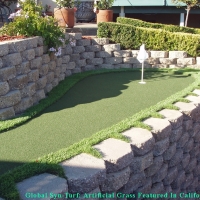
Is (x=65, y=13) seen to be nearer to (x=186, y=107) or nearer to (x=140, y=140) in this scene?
(x=186, y=107)

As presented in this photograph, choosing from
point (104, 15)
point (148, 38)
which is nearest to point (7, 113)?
point (148, 38)

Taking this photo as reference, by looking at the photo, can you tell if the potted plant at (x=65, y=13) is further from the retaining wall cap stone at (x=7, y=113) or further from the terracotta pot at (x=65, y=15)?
the retaining wall cap stone at (x=7, y=113)

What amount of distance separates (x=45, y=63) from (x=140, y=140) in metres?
3.41

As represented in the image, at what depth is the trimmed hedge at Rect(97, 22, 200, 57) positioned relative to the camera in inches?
416

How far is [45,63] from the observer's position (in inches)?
282

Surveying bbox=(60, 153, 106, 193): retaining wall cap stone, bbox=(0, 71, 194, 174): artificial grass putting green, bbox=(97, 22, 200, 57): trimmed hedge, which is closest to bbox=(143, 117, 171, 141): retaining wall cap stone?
bbox=(0, 71, 194, 174): artificial grass putting green

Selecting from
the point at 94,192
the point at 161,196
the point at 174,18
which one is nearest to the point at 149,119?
the point at 161,196

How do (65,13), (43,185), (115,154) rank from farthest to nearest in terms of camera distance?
(65,13), (115,154), (43,185)

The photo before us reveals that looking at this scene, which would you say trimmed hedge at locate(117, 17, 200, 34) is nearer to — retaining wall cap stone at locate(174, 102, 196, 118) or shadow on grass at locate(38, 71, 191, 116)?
shadow on grass at locate(38, 71, 191, 116)

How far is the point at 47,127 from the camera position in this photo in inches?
213

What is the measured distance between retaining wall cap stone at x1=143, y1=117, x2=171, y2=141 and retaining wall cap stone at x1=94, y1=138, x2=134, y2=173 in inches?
30.5

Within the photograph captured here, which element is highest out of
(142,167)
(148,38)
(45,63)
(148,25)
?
(148,25)

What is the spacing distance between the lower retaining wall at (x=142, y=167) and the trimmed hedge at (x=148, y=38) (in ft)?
13.9

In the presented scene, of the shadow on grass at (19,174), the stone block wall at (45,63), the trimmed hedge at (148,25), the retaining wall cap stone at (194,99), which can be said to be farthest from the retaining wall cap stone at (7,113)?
the trimmed hedge at (148,25)
